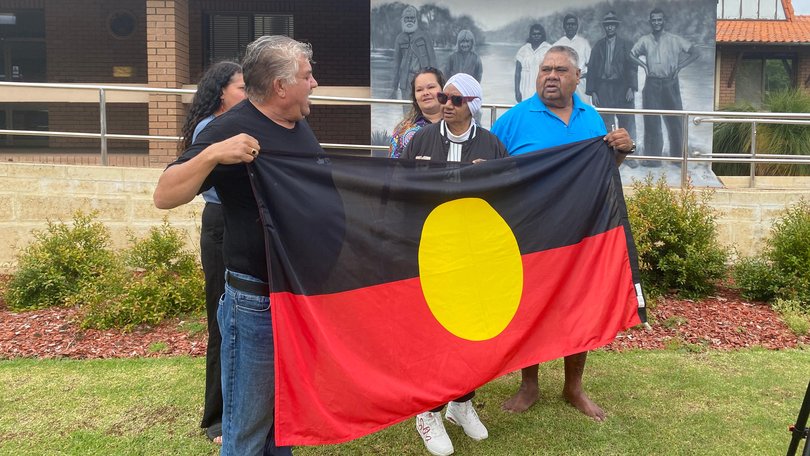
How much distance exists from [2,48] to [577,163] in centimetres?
1435

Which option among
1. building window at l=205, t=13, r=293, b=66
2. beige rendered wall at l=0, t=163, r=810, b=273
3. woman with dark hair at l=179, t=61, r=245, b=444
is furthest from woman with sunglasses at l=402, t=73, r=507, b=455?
building window at l=205, t=13, r=293, b=66

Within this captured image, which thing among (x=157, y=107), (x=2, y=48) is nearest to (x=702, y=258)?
(x=157, y=107)

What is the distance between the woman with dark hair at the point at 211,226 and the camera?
3762 mm

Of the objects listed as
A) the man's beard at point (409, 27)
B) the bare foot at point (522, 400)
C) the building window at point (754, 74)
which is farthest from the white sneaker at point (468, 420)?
the building window at point (754, 74)

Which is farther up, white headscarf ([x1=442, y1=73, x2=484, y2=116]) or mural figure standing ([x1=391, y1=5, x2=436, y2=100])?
mural figure standing ([x1=391, y1=5, x2=436, y2=100])

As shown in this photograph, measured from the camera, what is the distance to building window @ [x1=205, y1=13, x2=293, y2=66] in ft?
43.1

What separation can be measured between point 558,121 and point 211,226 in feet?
6.93

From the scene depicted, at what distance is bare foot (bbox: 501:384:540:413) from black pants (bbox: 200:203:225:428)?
5.84 feet

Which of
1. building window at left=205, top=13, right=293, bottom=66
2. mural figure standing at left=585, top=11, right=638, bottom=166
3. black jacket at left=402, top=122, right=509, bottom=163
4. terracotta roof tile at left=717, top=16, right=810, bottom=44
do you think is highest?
terracotta roof tile at left=717, top=16, right=810, bottom=44

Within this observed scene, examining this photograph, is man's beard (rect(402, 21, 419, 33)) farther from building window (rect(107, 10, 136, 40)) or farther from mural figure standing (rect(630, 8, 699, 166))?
building window (rect(107, 10, 136, 40))

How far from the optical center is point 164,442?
387 centimetres

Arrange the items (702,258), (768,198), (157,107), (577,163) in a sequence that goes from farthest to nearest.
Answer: (157,107) < (768,198) < (702,258) < (577,163)

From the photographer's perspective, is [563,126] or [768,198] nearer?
[563,126]

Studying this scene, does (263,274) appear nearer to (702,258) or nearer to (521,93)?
(702,258)
